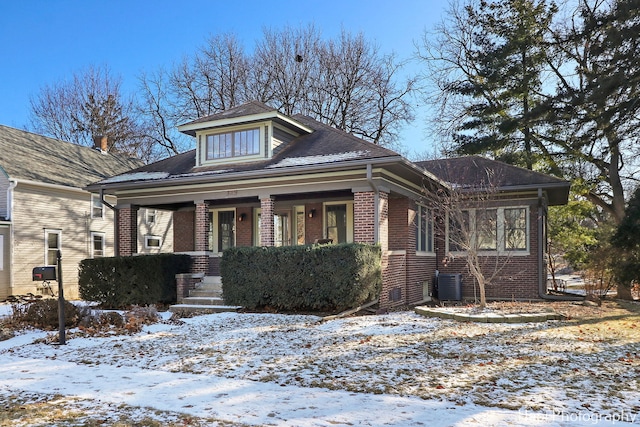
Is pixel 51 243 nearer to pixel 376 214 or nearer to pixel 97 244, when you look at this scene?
pixel 97 244

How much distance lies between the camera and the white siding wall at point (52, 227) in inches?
680

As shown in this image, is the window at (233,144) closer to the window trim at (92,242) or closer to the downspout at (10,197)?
the downspout at (10,197)

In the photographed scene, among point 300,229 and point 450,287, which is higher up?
point 300,229

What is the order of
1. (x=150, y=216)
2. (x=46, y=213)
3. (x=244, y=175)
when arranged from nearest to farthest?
(x=244, y=175)
(x=46, y=213)
(x=150, y=216)

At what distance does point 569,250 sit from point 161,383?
20191 mm

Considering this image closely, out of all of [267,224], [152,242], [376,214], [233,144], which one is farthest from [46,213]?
[376,214]

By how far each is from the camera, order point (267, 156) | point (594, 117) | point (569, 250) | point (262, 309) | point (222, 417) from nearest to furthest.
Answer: point (222, 417), point (262, 309), point (267, 156), point (594, 117), point (569, 250)

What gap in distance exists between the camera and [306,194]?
1400cm

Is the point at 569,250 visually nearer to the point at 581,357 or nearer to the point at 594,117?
the point at 594,117

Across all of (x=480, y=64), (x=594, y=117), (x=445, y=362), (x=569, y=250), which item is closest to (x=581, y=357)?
(x=445, y=362)

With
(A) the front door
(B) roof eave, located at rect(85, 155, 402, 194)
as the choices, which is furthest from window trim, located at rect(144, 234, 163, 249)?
(B) roof eave, located at rect(85, 155, 402, 194)

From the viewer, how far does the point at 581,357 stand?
6.46 metres

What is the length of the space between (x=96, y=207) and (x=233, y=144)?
31.3 ft

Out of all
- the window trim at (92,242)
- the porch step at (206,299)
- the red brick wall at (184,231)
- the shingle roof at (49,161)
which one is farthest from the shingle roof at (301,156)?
the window trim at (92,242)
